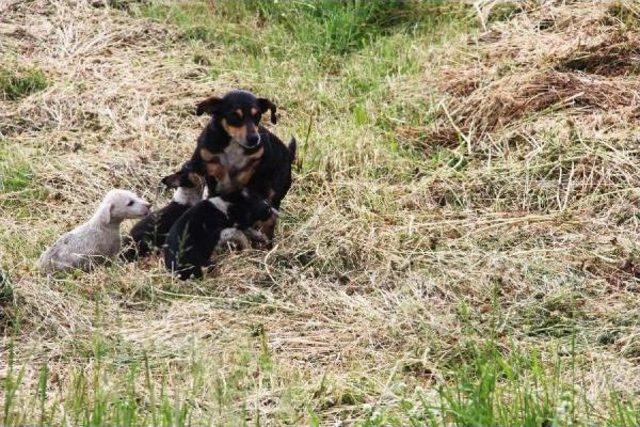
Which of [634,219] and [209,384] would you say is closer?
[209,384]

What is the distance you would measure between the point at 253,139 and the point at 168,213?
2.31 feet

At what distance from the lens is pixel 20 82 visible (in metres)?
9.20

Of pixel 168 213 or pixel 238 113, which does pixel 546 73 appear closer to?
pixel 238 113

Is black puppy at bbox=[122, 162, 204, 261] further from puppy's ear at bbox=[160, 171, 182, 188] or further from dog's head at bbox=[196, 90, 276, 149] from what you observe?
dog's head at bbox=[196, 90, 276, 149]

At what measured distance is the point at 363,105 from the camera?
8.73 metres

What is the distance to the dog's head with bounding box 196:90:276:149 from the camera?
6.73 meters

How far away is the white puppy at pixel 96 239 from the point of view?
6.41 m

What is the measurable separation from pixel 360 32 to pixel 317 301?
4.42 meters

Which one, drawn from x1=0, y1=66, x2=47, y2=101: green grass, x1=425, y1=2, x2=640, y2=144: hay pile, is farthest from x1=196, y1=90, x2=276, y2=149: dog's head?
x1=0, y1=66, x2=47, y2=101: green grass

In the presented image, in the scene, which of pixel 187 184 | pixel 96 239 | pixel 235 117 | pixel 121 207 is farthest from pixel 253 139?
pixel 96 239

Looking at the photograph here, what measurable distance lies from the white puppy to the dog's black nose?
0.66 meters

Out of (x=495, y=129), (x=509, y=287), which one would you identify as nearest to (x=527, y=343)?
(x=509, y=287)

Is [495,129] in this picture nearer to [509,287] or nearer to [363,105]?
[363,105]

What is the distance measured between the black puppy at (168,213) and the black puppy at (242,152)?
4.0 inches
